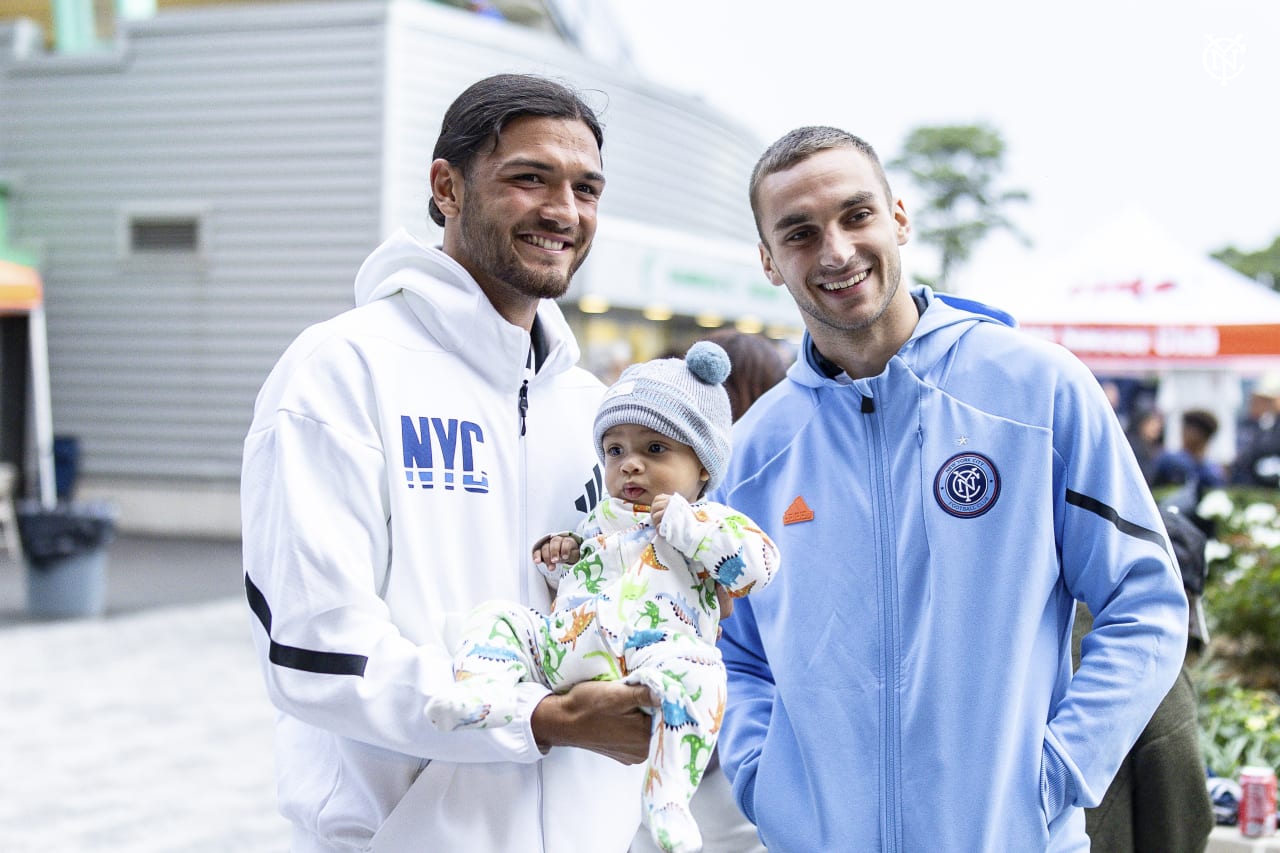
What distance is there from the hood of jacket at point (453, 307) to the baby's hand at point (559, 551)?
0.35m

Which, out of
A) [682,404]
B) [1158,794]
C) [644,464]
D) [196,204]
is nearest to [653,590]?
[644,464]

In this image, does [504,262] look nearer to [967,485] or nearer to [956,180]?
[967,485]

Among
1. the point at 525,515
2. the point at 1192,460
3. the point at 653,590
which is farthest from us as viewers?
the point at 1192,460

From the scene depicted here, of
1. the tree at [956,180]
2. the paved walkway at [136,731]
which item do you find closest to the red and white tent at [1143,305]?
the paved walkway at [136,731]

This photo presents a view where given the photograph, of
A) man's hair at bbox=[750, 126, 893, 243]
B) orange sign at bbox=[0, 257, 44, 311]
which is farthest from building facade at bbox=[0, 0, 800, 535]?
man's hair at bbox=[750, 126, 893, 243]

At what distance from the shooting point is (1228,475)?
1819 cm

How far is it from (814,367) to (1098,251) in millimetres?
8338

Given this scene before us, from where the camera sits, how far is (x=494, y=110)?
8.08ft

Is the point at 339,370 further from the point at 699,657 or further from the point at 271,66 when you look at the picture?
the point at 271,66

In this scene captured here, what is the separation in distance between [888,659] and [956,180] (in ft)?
150

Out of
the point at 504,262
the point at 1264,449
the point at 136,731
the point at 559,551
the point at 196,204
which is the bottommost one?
the point at 136,731

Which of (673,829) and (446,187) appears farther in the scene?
(446,187)

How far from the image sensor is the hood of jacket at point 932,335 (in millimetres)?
2633

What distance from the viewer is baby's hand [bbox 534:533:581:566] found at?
2367 mm
